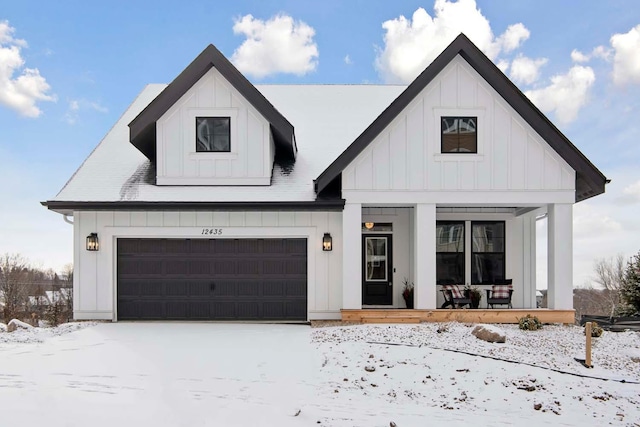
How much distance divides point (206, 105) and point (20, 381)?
296 inches

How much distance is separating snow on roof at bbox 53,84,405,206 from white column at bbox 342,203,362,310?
114 cm

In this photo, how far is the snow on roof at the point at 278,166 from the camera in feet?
35.9

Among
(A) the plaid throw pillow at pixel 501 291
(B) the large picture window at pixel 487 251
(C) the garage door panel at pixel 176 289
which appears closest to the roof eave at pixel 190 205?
(C) the garage door panel at pixel 176 289

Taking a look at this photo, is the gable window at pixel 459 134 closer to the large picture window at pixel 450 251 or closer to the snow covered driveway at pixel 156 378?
the large picture window at pixel 450 251

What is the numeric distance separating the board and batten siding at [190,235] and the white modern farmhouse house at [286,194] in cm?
3

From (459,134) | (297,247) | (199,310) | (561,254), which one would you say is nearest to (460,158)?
(459,134)

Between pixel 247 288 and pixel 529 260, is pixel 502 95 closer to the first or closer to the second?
pixel 529 260

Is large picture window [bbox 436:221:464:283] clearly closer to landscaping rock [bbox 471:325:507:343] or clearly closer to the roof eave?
the roof eave

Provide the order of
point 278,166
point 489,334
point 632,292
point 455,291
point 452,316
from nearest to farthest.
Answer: point 489,334 → point 452,316 → point 455,291 → point 278,166 → point 632,292

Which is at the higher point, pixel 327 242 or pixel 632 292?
pixel 327 242

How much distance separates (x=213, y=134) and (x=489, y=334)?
8262 millimetres

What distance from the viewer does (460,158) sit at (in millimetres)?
10781

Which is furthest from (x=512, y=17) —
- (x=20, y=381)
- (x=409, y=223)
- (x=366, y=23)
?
(x=20, y=381)

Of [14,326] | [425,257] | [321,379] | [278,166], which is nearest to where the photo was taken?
[321,379]
